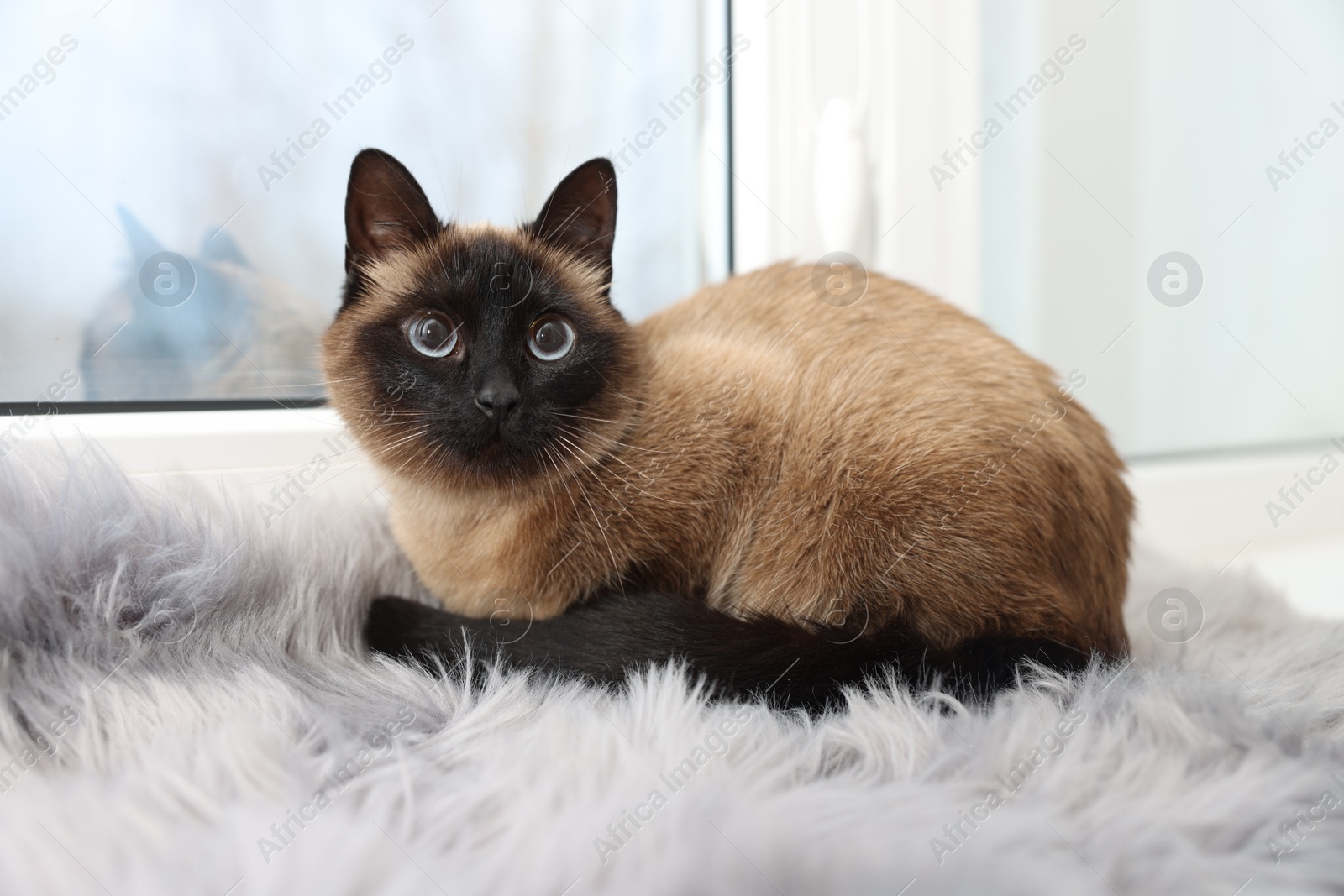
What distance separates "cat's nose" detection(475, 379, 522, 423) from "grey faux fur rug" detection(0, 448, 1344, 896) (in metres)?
0.26

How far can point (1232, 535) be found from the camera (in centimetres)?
175

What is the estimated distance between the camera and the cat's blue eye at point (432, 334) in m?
0.85

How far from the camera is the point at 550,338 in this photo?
0.89 metres

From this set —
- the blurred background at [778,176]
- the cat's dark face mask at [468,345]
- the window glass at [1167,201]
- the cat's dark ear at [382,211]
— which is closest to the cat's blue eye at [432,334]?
the cat's dark face mask at [468,345]

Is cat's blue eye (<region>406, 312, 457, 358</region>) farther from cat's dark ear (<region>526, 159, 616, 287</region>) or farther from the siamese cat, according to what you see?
cat's dark ear (<region>526, 159, 616, 287</region>)

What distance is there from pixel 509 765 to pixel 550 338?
0.46 m

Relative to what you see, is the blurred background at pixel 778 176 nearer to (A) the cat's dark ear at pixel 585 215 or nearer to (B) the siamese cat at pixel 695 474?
(A) the cat's dark ear at pixel 585 215

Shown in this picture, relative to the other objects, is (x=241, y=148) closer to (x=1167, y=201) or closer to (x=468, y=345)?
(x=468, y=345)

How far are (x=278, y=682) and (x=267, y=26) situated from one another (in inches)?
39.2

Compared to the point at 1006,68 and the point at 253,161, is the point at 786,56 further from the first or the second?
the point at 253,161

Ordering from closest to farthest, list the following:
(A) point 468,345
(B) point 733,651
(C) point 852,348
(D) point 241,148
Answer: (B) point 733,651
(A) point 468,345
(C) point 852,348
(D) point 241,148

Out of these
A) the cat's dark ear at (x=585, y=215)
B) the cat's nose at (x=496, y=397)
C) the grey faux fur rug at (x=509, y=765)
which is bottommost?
the grey faux fur rug at (x=509, y=765)

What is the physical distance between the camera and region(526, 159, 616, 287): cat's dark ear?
949 millimetres

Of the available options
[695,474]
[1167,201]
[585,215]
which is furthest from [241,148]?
[1167,201]
